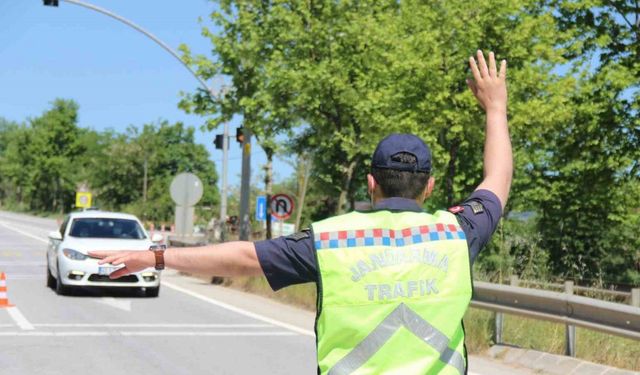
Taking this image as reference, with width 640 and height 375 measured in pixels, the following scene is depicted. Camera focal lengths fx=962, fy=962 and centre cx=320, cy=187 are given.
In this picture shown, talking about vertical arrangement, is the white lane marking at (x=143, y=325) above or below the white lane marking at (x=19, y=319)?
below

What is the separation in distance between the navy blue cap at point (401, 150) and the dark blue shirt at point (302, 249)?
103 millimetres

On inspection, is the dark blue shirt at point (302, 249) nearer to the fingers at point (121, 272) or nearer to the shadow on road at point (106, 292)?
the fingers at point (121, 272)

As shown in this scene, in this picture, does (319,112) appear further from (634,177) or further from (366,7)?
(634,177)

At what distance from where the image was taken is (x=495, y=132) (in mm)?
3264

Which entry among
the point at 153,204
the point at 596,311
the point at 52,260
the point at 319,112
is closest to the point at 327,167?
Answer: the point at 319,112

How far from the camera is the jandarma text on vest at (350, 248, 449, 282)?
2773 millimetres

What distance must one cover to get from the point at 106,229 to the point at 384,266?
621 inches

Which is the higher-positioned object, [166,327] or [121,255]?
[121,255]

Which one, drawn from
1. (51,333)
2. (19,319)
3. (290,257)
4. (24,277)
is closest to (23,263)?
(24,277)

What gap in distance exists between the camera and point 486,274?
14016 mm

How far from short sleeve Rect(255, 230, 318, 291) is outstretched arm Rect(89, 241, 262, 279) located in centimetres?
3

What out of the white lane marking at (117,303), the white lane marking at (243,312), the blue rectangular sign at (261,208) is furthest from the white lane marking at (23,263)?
the white lane marking at (117,303)

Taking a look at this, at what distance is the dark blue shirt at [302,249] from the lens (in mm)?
2883

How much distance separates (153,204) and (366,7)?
71.2 metres
